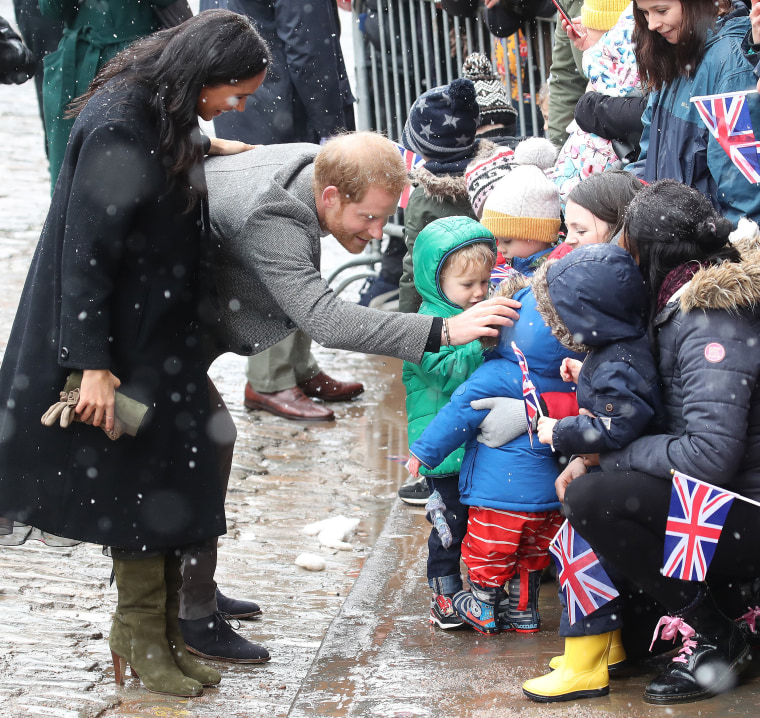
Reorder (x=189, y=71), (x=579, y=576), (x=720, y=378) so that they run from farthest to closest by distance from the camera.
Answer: (x=579, y=576) → (x=189, y=71) → (x=720, y=378)

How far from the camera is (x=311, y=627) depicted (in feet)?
13.0

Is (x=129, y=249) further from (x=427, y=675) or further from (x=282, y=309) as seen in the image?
(x=427, y=675)

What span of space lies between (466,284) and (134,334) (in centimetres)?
115

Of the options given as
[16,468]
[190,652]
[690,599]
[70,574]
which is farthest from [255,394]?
[690,599]

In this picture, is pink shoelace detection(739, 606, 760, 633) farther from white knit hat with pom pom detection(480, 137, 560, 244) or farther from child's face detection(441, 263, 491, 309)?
white knit hat with pom pom detection(480, 137, 560, 244)

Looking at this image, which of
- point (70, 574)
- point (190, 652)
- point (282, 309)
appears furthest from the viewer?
point (70, 574)

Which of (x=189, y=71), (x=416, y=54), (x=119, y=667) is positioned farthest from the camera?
(x=416, y=54)

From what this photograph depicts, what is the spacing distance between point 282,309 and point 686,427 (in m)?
1.31

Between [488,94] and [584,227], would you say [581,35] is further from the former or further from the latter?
[584,227]

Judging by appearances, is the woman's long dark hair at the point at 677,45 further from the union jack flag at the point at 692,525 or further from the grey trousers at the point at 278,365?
the grey trousers at the point at 278,365

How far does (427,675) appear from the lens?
3336mm

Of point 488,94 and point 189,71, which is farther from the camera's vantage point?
point 488,94

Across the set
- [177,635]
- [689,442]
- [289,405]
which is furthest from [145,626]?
[289,405]

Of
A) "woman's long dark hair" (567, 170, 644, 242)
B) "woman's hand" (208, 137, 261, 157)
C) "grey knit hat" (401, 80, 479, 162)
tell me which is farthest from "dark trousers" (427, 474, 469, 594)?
"grey knit hat" (401, 80, 479, 162)
